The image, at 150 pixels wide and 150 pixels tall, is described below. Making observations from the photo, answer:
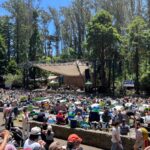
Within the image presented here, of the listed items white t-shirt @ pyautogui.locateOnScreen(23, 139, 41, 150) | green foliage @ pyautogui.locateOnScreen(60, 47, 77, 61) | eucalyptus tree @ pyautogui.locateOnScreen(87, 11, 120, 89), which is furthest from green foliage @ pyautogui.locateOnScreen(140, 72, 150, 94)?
white t-shirt @ pyautogui.locateOnScreen(23, 139, 41, 150)

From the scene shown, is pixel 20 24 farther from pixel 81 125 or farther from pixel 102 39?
pixel 81 125

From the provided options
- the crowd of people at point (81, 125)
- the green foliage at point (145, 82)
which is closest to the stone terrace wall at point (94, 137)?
the crowd of people at point (81, 125)

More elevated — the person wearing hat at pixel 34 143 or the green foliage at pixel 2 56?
the green foliage at pixel 2 56

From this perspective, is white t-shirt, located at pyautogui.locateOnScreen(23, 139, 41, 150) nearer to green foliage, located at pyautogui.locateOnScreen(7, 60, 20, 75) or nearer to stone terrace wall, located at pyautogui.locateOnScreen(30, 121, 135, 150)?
stone terrace wall, located at pyautogui.locateOnScreen(30, 121, 135, 150)

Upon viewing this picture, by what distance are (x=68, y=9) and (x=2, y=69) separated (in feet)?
66.7

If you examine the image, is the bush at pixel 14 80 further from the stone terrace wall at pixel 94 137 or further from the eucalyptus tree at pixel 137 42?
the stone terrace wall at pixel 94 137

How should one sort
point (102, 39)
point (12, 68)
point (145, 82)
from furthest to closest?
1. point (12, 68)
2. point (102, 39)
3. point (145, 82)

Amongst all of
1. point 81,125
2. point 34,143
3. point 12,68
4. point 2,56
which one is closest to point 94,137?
point 81,125

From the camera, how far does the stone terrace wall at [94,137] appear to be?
15203mm

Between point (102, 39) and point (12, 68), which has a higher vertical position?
point (102, 39)

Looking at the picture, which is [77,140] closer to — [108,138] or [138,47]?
[108,138]

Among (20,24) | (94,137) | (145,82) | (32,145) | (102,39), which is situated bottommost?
(94,137)

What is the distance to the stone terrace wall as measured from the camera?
15.2 meters

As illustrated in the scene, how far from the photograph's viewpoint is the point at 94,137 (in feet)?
55.5
